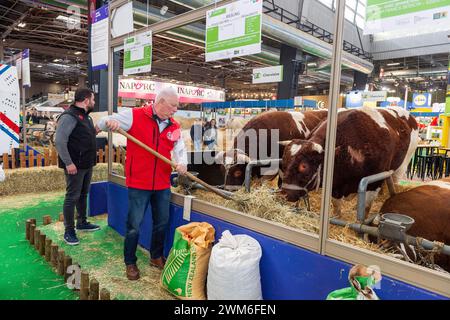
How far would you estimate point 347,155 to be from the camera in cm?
360

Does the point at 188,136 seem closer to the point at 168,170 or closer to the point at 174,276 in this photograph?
the point at 168,170

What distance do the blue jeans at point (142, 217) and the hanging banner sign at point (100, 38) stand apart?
234cm

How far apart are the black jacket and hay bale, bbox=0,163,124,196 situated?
7.85 ft

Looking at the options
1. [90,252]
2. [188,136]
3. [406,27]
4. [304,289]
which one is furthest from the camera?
[188,136]

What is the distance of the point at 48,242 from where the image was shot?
11.5 feet

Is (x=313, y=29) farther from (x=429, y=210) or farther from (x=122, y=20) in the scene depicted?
Answer: (x=429, y=210)

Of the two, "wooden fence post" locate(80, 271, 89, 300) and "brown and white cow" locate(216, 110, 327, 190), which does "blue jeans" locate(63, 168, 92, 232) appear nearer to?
"wooden fence post" locate(80, 271, 89, 300)

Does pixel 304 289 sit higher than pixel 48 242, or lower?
higher

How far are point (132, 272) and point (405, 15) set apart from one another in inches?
116

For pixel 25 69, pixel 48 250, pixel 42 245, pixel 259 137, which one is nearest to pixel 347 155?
pixel 259 137

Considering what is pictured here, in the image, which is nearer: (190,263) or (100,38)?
(190,263)

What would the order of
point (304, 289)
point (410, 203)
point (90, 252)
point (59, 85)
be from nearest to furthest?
point (304, 289), point (410, 203), point (90, 252), point (59, 85)
